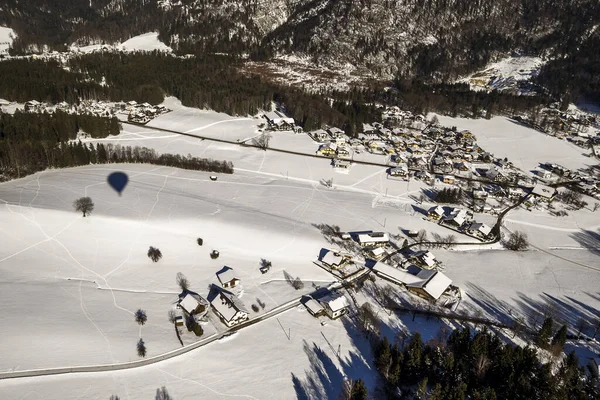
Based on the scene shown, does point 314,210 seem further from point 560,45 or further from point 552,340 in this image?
point 560,45

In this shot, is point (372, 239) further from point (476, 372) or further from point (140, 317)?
point (140, 317)

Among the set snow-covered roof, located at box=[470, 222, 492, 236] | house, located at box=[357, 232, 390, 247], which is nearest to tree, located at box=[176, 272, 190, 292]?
house, located at box=[357, 232, 390, 247]

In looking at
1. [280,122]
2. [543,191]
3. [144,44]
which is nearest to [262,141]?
[280,122]

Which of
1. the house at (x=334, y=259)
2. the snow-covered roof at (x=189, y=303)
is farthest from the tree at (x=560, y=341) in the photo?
the snow-covered roof at (x=189, y=303)

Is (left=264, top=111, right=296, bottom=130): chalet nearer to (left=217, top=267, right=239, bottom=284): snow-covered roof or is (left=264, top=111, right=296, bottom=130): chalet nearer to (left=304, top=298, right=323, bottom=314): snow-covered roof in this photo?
(left=217, top=267, right=239, bottom=284): snow-covered roof

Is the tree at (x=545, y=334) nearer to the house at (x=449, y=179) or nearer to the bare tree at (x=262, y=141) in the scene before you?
the house at (x=449, y=179)
